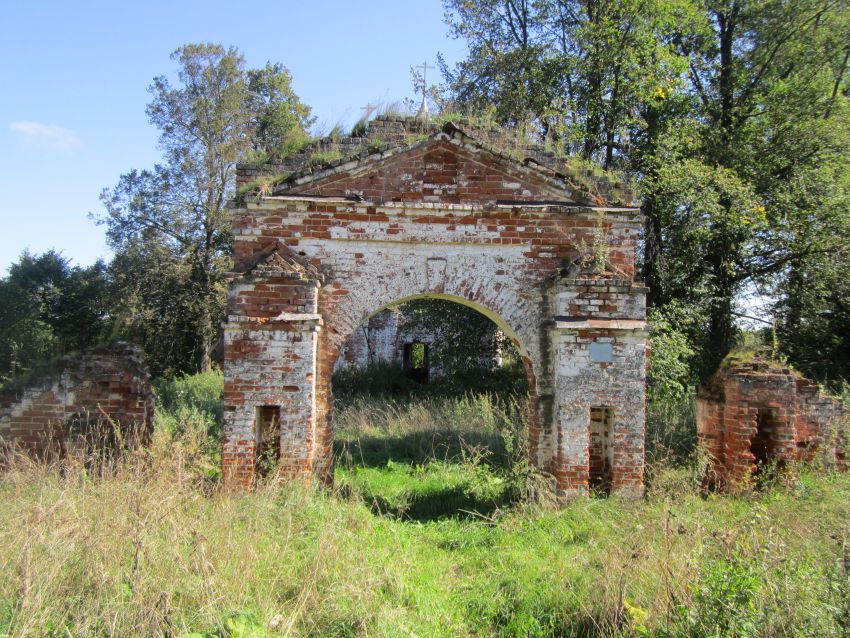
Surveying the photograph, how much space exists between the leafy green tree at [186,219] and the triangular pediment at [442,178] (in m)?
17.7

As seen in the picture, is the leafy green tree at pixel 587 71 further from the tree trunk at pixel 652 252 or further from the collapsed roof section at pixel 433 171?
the collapsed roof section at pixel 433 171

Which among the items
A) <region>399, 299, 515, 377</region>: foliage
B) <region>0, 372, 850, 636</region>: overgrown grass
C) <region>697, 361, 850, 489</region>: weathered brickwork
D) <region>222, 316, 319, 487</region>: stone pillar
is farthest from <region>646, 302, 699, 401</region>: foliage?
<region>222, 316, 319, 487</region>: stone pillar

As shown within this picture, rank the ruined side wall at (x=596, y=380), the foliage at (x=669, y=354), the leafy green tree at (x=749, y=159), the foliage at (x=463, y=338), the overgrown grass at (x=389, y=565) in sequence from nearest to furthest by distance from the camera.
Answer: the overgrown grass at (x=389, y=565)
the ruined side wall at (x=596, y=380)
the foliage at (x=669, y=354)
the leafy green tree at (x=749, y=159)
the foliage at (x=463, y=338)

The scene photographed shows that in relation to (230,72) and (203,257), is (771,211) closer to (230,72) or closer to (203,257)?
(203,257)

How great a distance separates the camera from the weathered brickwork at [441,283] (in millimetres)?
6520

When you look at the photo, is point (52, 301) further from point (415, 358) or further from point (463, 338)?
point (463, 338)

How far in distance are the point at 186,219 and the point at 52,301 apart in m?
7.79

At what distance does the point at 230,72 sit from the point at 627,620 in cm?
2707

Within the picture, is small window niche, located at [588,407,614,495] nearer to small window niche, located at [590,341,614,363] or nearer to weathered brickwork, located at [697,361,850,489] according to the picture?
small window niche, located at [590,341,614,363]

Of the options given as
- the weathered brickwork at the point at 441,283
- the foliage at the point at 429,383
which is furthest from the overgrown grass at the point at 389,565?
the foliage at the point at 429,383

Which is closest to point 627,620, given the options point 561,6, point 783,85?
point 783,85

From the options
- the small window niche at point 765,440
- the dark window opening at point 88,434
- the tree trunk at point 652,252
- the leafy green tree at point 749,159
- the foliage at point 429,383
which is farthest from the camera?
the foliage at point 429,383

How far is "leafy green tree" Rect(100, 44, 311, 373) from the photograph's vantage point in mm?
23797

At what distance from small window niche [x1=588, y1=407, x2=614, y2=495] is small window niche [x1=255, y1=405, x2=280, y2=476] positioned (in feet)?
11.9
